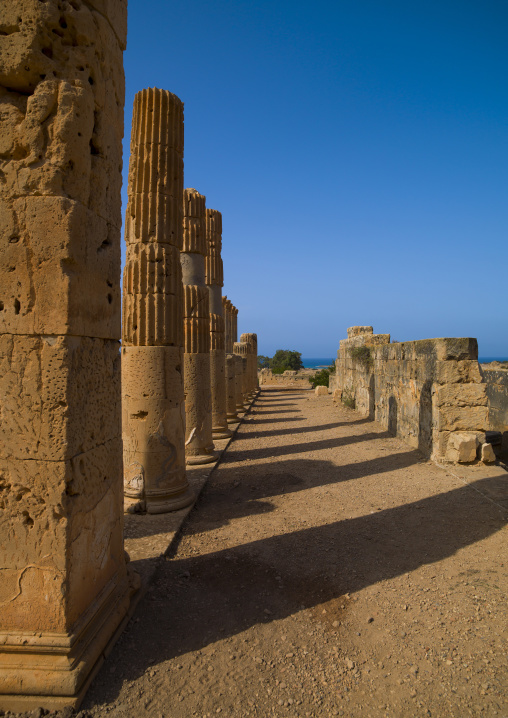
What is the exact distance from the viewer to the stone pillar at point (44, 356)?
278 cm

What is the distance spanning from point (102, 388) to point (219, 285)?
9.29m

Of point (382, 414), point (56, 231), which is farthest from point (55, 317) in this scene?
point (382, 414)

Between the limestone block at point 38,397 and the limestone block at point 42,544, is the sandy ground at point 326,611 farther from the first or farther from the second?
the limestone block at point 38,397

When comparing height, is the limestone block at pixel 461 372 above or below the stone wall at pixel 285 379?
above

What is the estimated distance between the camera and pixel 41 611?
9.12ft

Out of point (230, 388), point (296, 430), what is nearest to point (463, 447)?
point (296, 430)

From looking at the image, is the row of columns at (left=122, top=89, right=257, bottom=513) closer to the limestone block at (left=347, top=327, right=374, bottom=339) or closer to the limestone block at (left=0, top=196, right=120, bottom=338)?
the limestone block at (left=0, top=196, right=120, bottom=338)

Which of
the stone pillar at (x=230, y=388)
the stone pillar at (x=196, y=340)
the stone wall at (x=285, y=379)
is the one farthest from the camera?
the stone wall at (x=285, y=379)

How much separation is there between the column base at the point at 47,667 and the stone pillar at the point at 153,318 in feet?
10.2

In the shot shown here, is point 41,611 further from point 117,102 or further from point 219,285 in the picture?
point 219,285

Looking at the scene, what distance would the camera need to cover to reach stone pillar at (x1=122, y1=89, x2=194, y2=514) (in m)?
6.10

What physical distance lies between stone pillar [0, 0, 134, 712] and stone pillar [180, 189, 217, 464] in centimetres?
555

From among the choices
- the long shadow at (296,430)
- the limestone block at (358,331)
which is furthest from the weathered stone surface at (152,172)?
the limestone block at (358,331)

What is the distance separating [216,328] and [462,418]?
6.30m
